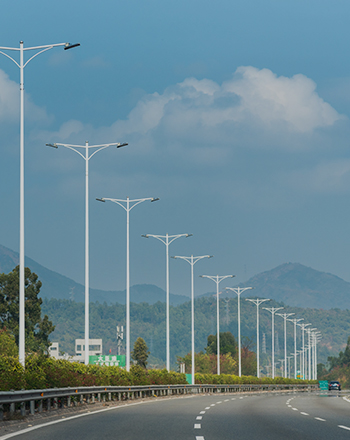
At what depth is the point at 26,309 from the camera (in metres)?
95.1

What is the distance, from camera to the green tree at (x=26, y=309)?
93.2 m

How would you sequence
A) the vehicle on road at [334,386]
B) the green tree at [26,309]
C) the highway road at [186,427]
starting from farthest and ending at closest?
the vehicle on road at [334,386] → the green tree at [26,309] → the highway road at [186,427]

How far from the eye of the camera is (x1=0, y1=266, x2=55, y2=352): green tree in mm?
93188

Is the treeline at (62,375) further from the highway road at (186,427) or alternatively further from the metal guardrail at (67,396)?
the highway road at (186,427)

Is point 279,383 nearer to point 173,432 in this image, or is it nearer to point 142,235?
point 142,235

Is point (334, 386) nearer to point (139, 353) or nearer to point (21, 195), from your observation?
point (139, 353)

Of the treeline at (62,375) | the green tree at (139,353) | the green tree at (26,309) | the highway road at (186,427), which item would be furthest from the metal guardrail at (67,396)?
the green tree at (139,353)

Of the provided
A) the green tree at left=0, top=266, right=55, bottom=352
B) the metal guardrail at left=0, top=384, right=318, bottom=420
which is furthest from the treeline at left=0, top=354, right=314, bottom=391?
the green tree at left=0, top=266, right=55, bottom=352

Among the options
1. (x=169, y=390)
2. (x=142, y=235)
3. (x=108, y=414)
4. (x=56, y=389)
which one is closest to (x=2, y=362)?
(x=56, y=389)

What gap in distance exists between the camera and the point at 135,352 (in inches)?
6644

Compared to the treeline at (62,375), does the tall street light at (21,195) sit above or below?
above

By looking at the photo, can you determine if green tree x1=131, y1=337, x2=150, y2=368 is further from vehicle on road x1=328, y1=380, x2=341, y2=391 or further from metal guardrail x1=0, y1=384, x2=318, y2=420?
metal guardrail x1=0, y1=384, x2=318, y2=420

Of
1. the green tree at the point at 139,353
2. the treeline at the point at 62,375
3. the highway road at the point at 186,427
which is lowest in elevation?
the green tree at the point at 139,353

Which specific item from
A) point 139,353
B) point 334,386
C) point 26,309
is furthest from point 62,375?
point 139,353
